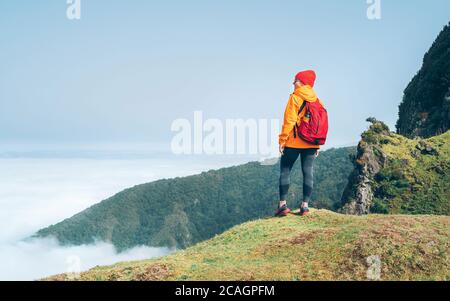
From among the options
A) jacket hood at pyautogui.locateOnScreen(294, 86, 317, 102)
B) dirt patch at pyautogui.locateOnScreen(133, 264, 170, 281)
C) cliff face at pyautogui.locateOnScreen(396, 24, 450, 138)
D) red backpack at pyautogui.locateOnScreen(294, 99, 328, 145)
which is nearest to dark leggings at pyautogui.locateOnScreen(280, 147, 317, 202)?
red backpack at pyautogui.locateOnScreen(294, 99, 328, 145)

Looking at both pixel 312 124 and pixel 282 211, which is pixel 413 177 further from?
pixel 312 124

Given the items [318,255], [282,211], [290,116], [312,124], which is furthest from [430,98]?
[318,255]

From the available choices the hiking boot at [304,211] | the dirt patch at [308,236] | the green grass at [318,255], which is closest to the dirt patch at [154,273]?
the green grass at [318,255]

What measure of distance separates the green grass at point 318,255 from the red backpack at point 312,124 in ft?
11.0

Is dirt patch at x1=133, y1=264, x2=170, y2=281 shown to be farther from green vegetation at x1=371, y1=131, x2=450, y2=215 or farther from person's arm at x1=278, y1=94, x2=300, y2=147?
green vegetation at x1=371, y1=131, x2=450, y2=215

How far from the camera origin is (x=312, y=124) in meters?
17.8

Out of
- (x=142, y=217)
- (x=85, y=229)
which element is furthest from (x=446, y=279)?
(x=85, y=229)

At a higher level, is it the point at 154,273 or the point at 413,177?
the point at 154,273

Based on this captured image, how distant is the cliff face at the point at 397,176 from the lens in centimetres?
4172

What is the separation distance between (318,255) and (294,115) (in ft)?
17.7

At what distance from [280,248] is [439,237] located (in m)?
5.00

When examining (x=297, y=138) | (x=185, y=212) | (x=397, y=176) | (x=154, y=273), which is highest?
(x=297, y=138)

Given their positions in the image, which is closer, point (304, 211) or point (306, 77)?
point (306, 77)
